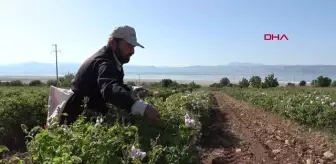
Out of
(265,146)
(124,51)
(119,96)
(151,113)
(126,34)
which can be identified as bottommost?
(265,146)

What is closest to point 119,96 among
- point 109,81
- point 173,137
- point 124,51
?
point 109,81

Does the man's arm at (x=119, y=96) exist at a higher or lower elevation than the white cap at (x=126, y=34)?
lower

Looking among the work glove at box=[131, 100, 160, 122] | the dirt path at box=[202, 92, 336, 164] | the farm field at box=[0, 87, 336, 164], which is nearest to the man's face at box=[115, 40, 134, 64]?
the farm field at box=[0, 87, 336, 164]

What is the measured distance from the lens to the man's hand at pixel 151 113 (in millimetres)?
2344

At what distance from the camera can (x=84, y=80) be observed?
2.73 metres

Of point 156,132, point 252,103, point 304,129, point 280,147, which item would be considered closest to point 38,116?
point 280,147

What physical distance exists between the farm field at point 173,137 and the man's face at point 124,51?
0.35 m

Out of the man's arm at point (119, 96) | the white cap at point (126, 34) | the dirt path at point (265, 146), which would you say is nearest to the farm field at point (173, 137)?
the dirt path at point (265, 146)

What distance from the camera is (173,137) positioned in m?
2.38

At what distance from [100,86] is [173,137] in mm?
529

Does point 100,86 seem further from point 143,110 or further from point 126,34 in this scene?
point 126,34

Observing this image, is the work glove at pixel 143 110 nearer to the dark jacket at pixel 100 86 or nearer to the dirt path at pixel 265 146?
the dark jacket at pixel 100 86

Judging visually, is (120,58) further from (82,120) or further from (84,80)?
(82,120)

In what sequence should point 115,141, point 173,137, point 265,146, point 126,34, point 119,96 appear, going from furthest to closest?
1. point 265,146
2. point 126,34
3. point 173,137
4. point 119,96
5. point 115,141
